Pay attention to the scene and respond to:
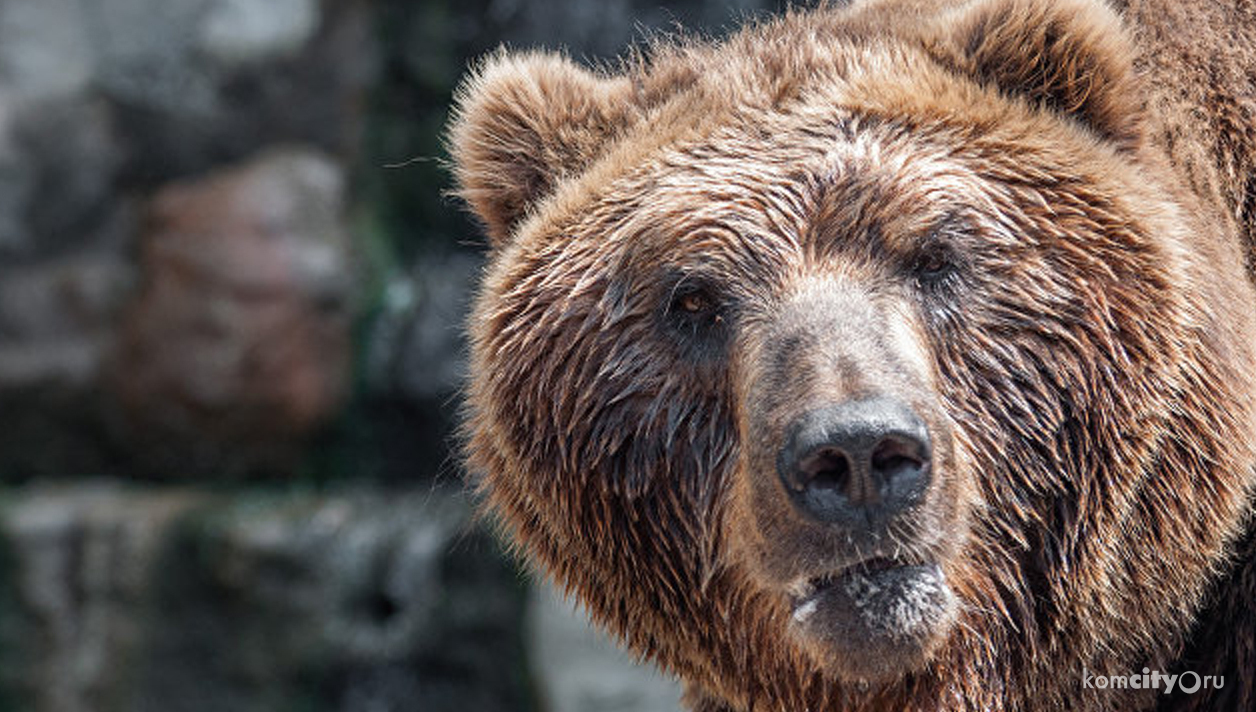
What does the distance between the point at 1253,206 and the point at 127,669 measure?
9.17 m

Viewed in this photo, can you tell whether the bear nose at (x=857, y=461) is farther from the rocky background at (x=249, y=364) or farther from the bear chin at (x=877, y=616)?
the rocky background at (x=249, y=364)

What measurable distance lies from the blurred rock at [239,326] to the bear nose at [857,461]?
328 inches

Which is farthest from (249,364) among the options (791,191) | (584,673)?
(791,191)

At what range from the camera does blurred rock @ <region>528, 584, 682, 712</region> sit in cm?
976

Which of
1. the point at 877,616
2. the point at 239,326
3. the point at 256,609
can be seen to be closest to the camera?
the point at 877,616

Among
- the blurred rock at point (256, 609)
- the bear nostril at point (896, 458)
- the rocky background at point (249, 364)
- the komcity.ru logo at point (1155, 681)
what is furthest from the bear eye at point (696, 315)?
the blurred rock at point (256, 609)

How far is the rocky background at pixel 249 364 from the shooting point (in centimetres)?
1050

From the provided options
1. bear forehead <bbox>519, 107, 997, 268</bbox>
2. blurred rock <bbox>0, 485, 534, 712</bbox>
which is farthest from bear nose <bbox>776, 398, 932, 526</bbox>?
blurred rock <bbox>0, 485, 534, 712</bbox>

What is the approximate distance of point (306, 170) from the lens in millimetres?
11445

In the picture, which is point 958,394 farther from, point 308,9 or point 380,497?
point 308,9

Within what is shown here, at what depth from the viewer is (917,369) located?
3350 millimetres

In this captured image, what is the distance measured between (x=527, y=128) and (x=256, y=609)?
7.13m

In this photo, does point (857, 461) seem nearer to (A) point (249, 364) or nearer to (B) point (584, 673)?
(B) point (584, 673)

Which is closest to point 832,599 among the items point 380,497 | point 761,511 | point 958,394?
point 761,511
